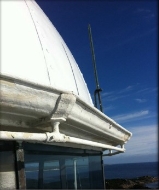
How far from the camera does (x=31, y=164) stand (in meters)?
3.59

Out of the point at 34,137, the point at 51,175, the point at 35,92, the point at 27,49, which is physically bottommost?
the point at 51,175

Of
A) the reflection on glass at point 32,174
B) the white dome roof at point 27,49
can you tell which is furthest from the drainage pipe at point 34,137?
the reflection on glass at point 32,174

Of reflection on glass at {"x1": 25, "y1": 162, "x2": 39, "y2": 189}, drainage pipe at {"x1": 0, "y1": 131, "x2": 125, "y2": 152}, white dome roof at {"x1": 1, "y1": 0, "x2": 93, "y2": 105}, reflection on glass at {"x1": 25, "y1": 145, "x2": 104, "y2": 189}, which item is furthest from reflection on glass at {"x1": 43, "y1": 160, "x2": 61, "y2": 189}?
white dome roof at {"x1": 1, "y1": 0, "x2": 93, "y2": 105}

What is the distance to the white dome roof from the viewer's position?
332cm

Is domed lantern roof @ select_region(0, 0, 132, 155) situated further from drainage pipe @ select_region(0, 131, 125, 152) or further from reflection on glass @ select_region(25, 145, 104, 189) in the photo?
reflection on glass @ select_region(25, 145, 104, 189)

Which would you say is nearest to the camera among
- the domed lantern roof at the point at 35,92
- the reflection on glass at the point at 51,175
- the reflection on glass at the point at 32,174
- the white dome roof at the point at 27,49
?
the domed lantern roof at the point at 35,92

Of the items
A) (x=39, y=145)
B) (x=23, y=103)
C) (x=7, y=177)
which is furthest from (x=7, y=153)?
(x=23, y=103)

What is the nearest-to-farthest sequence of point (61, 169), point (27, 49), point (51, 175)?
point (27, 49)
point (51, 175)
point (61, 169)

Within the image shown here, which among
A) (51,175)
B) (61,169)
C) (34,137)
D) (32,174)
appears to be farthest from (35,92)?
(61,169)

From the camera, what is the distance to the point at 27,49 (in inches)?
142

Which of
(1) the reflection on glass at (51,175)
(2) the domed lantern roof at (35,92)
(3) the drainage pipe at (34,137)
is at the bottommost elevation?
(1) the reflection on glass at (51,175)

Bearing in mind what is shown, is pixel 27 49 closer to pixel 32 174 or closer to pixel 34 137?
pixel 34 137

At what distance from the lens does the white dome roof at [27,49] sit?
3315mm

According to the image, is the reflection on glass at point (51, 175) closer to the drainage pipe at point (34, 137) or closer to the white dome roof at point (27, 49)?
the drainage pipe at point (34, 137)
